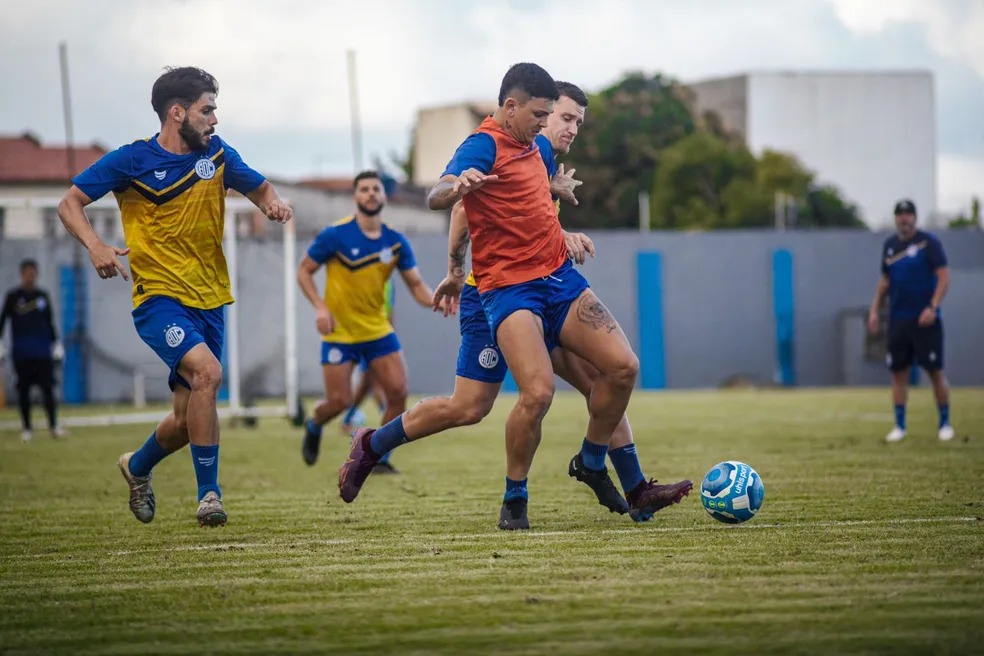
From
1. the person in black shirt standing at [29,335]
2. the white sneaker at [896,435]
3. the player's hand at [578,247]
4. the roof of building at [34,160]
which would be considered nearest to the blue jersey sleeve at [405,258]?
the player's hand at [578,247]

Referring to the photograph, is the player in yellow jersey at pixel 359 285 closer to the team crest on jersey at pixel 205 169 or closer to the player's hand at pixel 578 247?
the team crest on jersey at pixel 205 169

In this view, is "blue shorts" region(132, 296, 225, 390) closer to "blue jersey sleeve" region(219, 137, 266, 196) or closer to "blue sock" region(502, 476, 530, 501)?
"blue jersey sleeve" region(219, 137, 266, 196)

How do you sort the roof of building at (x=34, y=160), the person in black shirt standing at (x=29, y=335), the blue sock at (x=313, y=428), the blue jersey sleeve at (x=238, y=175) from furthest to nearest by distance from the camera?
the roof of building at (x=34, y=160) < the person in black shirt standing at (x=29, y=335) < the blue sock at (x=313, y=428) < the blue jersey sleeve at (x=238, y=175)

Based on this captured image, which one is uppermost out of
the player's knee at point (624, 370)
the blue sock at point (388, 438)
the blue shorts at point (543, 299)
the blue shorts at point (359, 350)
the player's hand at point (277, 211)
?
the player's hand at point (277, 211)

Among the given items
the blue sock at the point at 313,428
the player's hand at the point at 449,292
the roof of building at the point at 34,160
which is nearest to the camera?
the player's hand at the point at 449,292

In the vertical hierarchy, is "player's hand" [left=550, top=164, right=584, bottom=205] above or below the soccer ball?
above

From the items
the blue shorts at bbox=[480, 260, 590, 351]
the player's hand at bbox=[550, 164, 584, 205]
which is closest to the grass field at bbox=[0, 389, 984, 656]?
the blue shorts at bbox=[480, 260, 590, 351]

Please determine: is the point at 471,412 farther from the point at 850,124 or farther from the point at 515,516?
the point at 850,124

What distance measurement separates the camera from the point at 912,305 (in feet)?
45.8

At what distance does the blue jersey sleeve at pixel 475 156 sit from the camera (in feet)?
21.8

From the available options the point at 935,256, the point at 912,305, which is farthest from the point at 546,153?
the point at 912,305

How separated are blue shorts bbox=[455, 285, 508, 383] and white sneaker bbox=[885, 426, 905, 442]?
742 centimetres

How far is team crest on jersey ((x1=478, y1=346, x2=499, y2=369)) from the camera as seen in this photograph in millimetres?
7148

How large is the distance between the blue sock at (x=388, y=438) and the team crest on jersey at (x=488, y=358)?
0.62 meters
